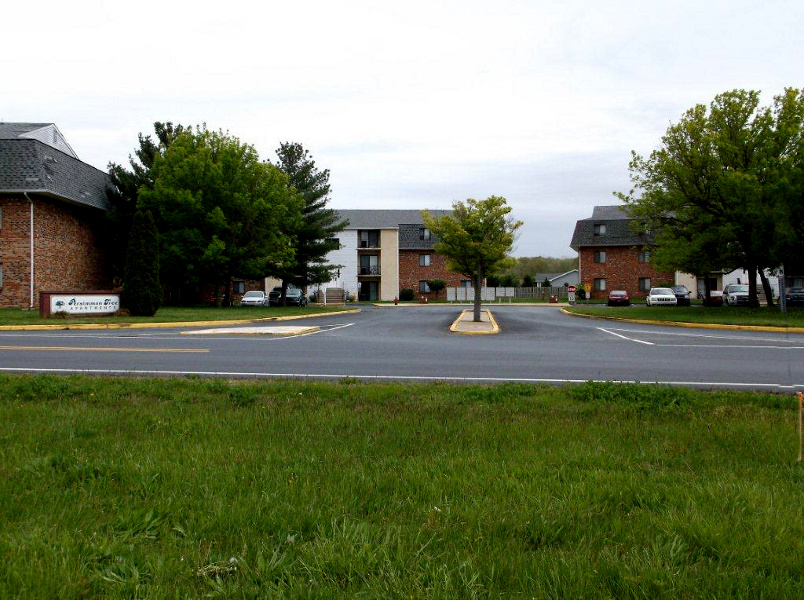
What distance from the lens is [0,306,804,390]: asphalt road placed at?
10.2 metres

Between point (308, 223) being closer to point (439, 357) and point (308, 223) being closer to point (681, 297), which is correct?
point (681, 297)

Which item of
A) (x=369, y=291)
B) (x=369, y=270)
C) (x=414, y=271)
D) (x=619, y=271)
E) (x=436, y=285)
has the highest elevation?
(x=369, y=270)

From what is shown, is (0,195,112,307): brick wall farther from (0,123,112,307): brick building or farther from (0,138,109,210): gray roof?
(0,138,109,210): gray roof

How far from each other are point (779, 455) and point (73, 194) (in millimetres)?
35570

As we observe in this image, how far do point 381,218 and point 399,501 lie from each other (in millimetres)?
62839

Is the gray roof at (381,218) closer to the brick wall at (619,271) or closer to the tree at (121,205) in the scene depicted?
the brick wall at (619,271)

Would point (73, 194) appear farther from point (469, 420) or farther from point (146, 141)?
point (469, 420)

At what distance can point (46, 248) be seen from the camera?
31.7 m

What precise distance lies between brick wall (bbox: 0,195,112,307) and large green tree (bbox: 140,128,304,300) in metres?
4.02

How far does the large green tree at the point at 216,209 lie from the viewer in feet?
115

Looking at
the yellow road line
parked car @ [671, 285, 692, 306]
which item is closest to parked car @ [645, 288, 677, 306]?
parked car @ [671, 285, 692, 306]

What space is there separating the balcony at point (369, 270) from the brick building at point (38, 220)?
3194 cm

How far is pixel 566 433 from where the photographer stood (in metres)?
5.74

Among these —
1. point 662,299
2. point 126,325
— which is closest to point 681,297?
point 662,299
